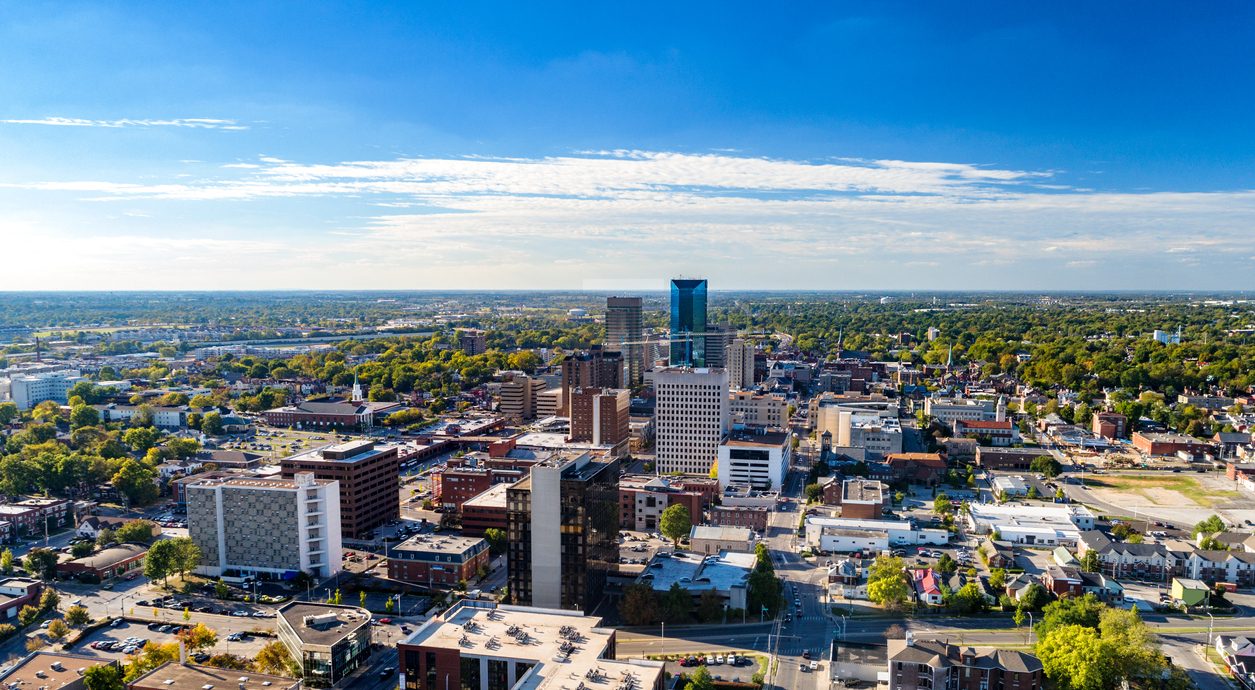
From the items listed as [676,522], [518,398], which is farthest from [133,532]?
[518,398]

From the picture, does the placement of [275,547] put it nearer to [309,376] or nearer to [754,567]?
[754,567]

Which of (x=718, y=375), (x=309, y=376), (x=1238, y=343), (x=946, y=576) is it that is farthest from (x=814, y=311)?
(x=946, y=576)

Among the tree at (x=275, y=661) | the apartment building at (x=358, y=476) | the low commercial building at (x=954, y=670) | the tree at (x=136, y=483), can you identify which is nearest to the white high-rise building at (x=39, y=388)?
the tree at (x=136, y=483)

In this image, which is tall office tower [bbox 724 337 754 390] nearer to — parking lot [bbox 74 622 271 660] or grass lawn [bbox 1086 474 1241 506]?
grass lawn [bbox 1086 474 1241 506]

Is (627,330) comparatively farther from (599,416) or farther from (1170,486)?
(1170,486)

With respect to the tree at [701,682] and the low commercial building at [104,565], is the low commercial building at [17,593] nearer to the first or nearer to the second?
the low commercial building at [104,565]
